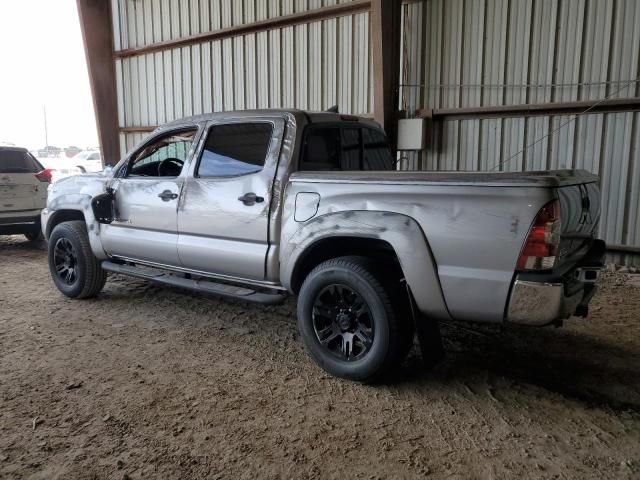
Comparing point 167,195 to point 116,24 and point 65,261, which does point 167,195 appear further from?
point 116,24

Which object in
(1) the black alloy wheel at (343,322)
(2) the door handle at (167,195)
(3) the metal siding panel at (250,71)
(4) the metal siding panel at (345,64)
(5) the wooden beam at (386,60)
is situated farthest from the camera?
(3) the metal siding panel at (250,71)

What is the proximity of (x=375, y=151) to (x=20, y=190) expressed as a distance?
6579 millimetres

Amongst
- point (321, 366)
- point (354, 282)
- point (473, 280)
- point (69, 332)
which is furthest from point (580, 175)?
point (69, 332)

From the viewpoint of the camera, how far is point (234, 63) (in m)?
10.6

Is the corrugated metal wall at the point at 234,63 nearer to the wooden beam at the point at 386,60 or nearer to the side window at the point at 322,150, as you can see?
the wooden beam at the point at 386,60

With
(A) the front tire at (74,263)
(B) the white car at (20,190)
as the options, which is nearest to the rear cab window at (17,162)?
(B) the white car at (20,190)

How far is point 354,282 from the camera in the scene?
10.9ft

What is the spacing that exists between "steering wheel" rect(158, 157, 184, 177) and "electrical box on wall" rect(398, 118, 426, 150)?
429 cm

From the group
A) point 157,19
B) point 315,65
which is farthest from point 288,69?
point 157,19

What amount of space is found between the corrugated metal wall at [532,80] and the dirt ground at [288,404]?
295cm

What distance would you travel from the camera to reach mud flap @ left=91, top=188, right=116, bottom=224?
4945 mm

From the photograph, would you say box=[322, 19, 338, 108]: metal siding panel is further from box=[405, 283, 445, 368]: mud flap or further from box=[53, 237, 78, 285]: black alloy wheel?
box=[405, 283, 445, 368]: mud flap

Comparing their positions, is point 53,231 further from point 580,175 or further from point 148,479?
point 580,175

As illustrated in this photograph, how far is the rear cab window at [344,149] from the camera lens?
3.97 metres
